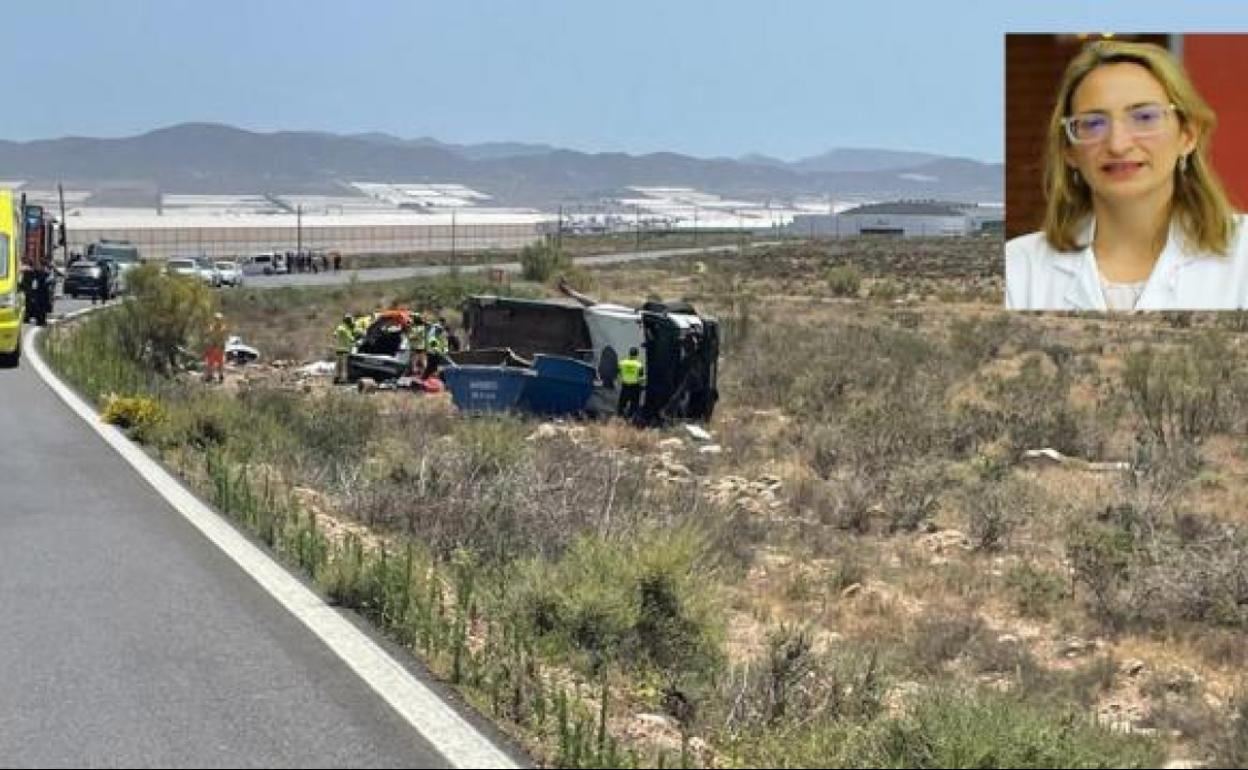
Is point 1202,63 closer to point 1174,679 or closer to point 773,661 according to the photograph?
point 1174,679

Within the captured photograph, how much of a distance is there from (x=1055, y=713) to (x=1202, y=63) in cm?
1561

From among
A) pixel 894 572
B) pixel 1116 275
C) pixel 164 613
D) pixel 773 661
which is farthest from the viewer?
pixel 1116 275

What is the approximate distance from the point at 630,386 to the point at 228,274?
52.0 m

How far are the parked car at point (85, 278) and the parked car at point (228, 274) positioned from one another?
44.8 feet

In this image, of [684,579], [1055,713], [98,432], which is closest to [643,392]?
[98,432]

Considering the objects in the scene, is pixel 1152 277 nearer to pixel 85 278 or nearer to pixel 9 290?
pixel 9 290

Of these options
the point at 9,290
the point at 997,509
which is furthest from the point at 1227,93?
the point at 9,290

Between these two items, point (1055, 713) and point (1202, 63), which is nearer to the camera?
point (1055, 713)

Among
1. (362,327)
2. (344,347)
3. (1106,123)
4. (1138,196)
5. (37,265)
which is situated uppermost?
(1106,123)

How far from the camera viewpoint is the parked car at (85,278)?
54.8 m

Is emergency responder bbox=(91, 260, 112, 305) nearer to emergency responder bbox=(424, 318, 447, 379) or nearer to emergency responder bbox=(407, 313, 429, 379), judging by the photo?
emergency responder bbox=(407, 313, 429, 379)

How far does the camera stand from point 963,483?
56.9 ft

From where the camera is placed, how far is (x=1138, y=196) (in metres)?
19.7

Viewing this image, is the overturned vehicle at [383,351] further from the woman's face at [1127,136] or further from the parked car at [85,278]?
the parked car at [85,278]
